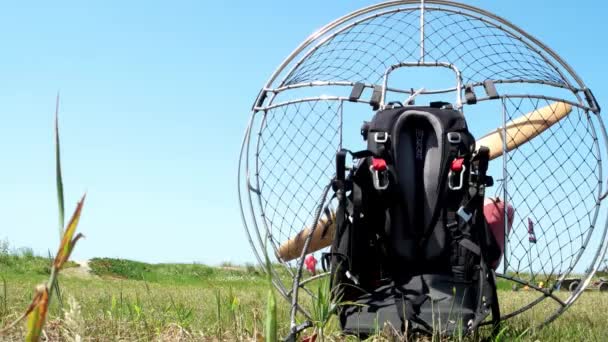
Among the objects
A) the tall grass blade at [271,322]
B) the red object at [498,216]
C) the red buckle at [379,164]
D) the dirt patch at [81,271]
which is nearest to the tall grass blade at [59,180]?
the tall grass blade at [271,322]

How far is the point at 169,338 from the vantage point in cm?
302

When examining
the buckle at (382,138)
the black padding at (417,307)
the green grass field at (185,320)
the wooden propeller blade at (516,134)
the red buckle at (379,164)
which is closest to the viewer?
the green grass field at (185,320)

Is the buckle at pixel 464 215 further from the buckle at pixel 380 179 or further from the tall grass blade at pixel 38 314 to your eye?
the tall grass blade at pixel 38 314

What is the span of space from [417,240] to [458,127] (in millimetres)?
641

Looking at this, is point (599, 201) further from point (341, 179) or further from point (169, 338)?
point (169, 338)

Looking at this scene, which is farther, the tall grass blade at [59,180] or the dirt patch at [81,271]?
the dirt patch at [81,271]

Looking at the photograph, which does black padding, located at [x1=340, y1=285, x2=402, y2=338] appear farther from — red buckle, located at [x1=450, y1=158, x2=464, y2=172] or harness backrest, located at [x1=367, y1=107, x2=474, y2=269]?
red buckle, located at [x1=450, y1=158, x2=464, y2=172]

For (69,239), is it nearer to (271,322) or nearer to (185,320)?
(271,322)

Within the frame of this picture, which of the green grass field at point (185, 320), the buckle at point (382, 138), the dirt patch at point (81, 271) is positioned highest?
the buckle at point (382, 138)

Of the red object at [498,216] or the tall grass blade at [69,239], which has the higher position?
the red object at [498,216]

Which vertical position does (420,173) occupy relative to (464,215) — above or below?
above

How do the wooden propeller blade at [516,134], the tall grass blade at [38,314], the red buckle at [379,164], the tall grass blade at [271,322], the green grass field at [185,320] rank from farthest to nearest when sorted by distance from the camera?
1. the wooden propeller blade at [516,134]
2. the red buckle at [379,164]
3. the green grass field at [185,320]
4. the tall grass blade at [271,322]
5. the tall grass blade at [38,314]

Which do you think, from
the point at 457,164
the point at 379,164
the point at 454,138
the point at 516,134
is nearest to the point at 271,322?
the point at 379,164

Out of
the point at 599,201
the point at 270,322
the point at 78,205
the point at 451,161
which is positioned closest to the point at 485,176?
the point at 451,161
